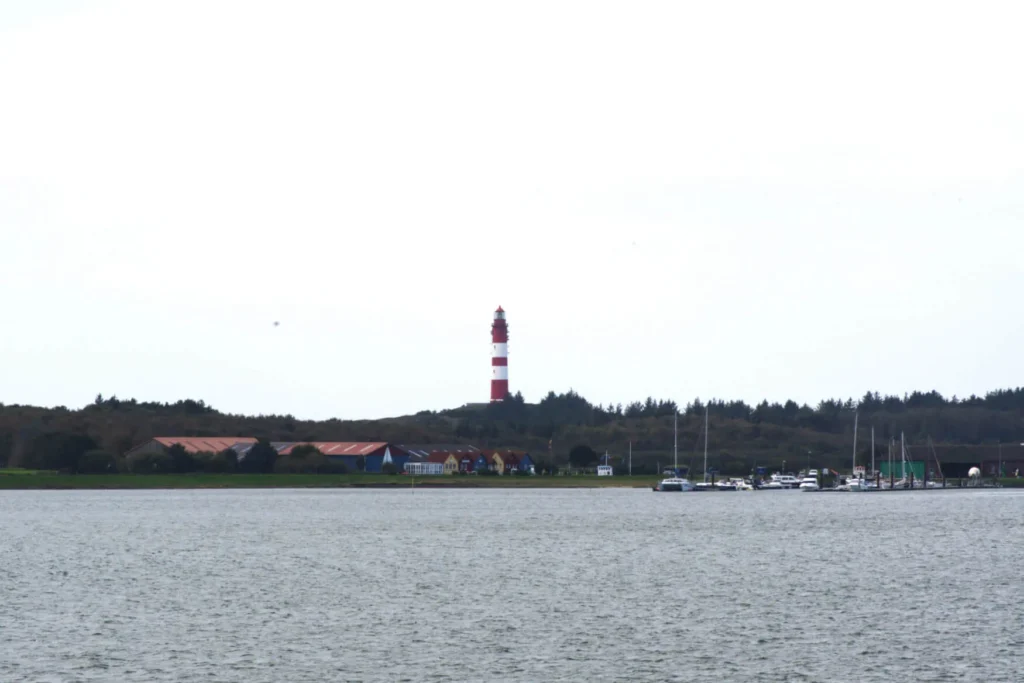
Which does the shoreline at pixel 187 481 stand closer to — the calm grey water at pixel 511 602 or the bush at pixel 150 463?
the bush at pixel 150 463

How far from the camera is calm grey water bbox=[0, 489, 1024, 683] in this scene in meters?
40.2

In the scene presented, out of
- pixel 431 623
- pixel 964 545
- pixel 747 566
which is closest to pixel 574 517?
pixel 964 545

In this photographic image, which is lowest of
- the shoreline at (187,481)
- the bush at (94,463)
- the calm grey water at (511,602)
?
the calm grey water at (511,602)

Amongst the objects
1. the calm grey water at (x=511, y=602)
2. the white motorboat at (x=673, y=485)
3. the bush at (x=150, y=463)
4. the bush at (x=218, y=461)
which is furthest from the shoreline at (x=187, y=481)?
the calm grey water at (x=511, y=602)

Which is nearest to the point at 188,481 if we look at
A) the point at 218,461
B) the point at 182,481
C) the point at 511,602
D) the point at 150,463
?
the point at 182,481

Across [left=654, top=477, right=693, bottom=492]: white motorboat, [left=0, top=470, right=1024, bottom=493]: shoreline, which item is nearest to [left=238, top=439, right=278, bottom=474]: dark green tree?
[left=0, top=470, right=1024, bottom=493]: shoreline

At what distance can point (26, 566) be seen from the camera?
7044 cm

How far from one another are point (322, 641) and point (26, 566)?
31.7m

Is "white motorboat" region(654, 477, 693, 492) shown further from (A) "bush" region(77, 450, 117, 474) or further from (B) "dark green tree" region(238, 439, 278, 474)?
(A) "bush" region(77, 450, 117, 474)

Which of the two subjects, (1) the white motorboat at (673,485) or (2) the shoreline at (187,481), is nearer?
(2) the shoreline at (187,481)

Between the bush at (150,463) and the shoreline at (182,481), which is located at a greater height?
the bush at (150,463)

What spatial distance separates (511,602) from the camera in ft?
181

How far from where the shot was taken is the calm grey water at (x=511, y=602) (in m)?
40.2

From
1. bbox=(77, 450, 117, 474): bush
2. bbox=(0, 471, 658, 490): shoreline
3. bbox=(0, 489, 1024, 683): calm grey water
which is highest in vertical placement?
bbox=(77, 450, 117, 474): bush
